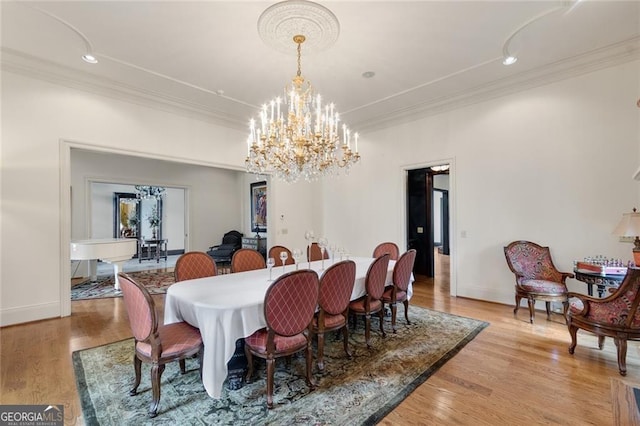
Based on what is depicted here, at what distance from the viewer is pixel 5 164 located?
11.6 feet

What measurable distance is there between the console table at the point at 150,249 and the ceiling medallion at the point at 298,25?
804 cm

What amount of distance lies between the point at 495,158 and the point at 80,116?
615 cm

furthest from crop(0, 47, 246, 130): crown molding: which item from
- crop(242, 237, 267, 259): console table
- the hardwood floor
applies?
crop(242, 237, 267, 259): console table

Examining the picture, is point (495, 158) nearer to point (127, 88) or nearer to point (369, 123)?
point (369, 123)

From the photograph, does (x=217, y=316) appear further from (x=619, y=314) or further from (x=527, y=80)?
(x=527, y=80)

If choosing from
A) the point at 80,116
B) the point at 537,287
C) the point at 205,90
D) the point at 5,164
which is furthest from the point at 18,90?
the point at 537,287

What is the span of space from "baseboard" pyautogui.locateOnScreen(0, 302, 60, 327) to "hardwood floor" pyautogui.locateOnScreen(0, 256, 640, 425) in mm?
112

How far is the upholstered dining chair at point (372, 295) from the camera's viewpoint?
2.99 m

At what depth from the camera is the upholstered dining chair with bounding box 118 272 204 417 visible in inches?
76.6

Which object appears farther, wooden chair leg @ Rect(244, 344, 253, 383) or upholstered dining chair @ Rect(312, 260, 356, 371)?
upholstered dining chair @ Rect(312, 260, 356, 371)

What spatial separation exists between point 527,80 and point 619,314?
331 centimetres

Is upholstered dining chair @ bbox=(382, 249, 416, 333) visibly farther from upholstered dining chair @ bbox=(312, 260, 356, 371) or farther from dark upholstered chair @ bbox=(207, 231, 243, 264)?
dark upholstered chair @ bbox=(207, 231, 243, 264)

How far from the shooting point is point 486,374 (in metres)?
2.47

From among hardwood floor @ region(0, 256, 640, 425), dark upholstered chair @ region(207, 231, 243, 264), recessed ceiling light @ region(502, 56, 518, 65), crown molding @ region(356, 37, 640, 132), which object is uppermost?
recessed ceiling light @ region(502, 56, 518, 65)
